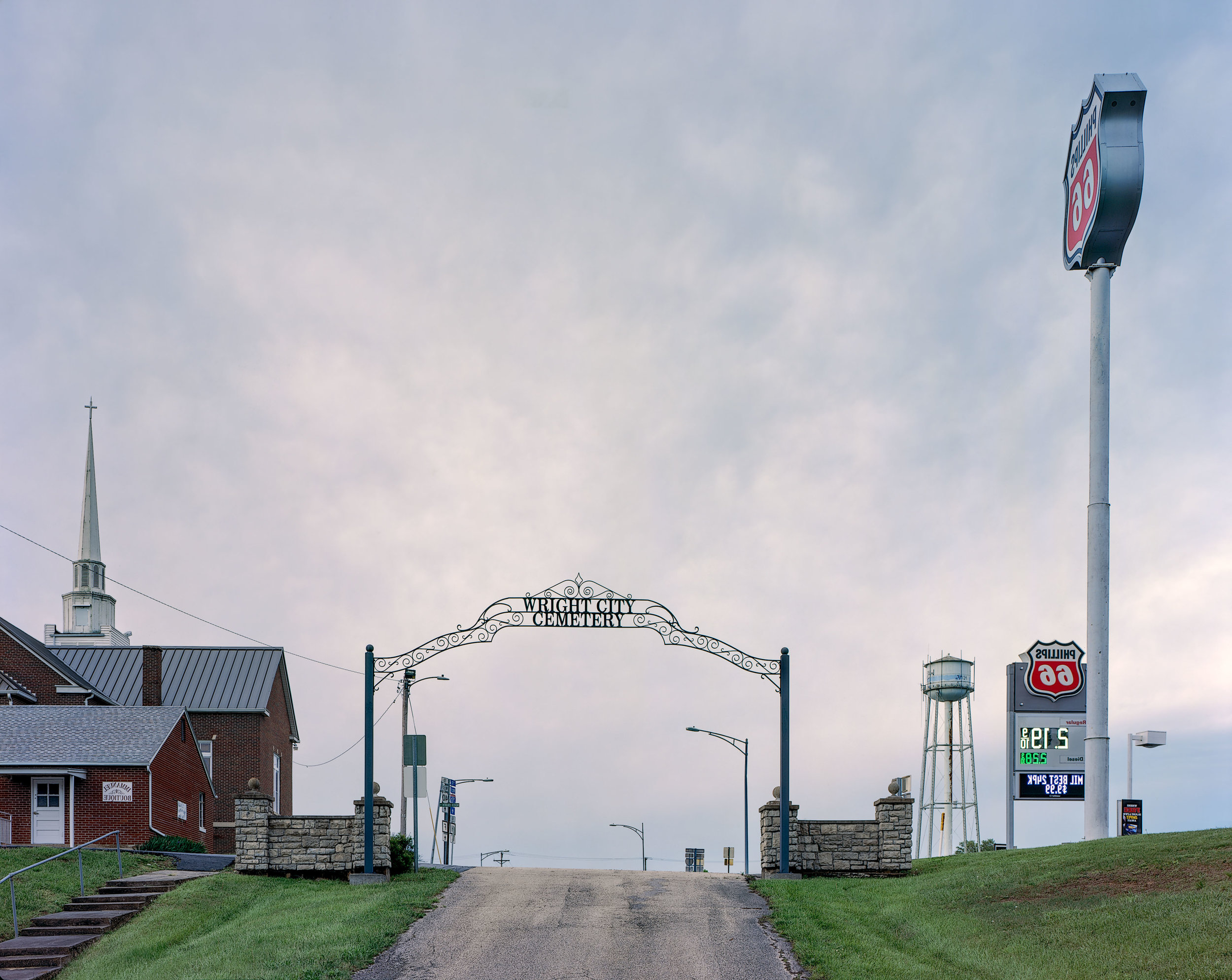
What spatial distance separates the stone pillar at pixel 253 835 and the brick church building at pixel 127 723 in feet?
46.5

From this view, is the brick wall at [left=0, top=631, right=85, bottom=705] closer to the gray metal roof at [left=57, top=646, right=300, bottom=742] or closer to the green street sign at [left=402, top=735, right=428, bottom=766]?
the gray metal roof at [left=57, top=646, right=300, bottom=742]

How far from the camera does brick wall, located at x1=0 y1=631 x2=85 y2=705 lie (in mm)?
48469

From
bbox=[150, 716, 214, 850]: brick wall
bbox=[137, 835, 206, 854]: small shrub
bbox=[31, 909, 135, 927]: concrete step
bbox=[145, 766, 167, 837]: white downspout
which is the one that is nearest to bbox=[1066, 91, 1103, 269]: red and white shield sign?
bbox=[31, 909, 135, 927]: concrete step

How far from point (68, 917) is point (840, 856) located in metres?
15.8

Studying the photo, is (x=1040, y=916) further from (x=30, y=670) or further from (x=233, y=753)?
(x=233, y=753)

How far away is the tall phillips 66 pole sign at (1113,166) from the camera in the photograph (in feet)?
98.8

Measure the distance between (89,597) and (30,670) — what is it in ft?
72.5

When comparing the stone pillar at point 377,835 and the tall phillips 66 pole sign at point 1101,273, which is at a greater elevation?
the tall phillips 66 pole sign at point 1101,273

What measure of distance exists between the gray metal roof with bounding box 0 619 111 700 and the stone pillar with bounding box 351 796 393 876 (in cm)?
2761

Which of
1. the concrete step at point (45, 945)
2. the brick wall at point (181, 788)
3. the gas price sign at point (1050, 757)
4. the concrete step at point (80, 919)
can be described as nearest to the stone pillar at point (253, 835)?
the concrete step at point (80, 919)

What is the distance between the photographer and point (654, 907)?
2192 centimetres

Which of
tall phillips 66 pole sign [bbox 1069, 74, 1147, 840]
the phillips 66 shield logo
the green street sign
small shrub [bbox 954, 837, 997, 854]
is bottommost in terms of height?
small shrub [bbox 954, 837, 997, 854]

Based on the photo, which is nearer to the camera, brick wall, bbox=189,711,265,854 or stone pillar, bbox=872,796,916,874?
stone pillar, bbox=872,796,916,874

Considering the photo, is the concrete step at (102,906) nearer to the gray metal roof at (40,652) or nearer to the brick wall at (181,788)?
the brick wall at (181,788)
